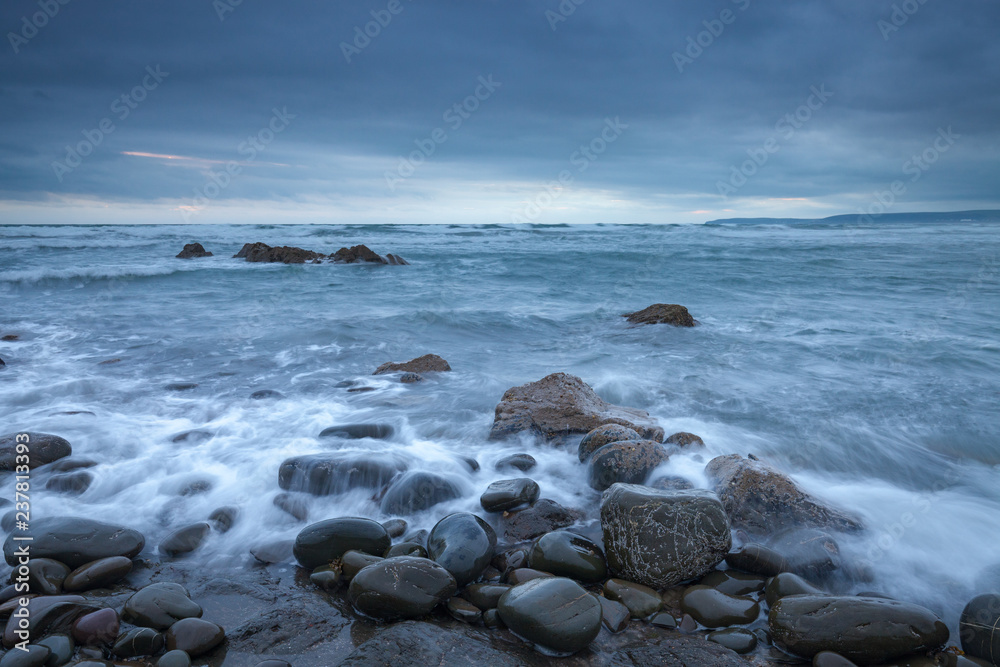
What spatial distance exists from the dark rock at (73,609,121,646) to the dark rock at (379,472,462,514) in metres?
1.72

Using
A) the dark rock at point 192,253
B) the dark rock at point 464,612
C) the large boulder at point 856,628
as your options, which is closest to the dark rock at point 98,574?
the dark rock at point 464,612

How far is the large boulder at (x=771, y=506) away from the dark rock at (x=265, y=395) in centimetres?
496

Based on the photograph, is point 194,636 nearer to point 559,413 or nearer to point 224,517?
point 224,517

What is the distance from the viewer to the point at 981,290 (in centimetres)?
1484

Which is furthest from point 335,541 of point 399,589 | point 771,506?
point 771,506

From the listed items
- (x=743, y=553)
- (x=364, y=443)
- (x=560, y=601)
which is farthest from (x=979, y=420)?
(x=364, y=443)

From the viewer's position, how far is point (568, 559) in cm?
322

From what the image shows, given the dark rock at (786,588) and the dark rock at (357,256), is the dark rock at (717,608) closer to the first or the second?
the dark rock at (786,588)

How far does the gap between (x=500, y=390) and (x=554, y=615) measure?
14.7ft

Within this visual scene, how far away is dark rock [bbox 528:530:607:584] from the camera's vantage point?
10.5ft

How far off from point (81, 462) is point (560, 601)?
4.23 meters

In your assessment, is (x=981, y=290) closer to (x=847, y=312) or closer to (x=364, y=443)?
(x=847, y=312)

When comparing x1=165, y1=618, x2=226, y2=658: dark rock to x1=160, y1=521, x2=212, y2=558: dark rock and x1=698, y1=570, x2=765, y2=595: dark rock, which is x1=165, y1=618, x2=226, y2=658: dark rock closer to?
x1=160, y1=521, x2=212, y2=558: dark rock

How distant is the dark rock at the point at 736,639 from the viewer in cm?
271
